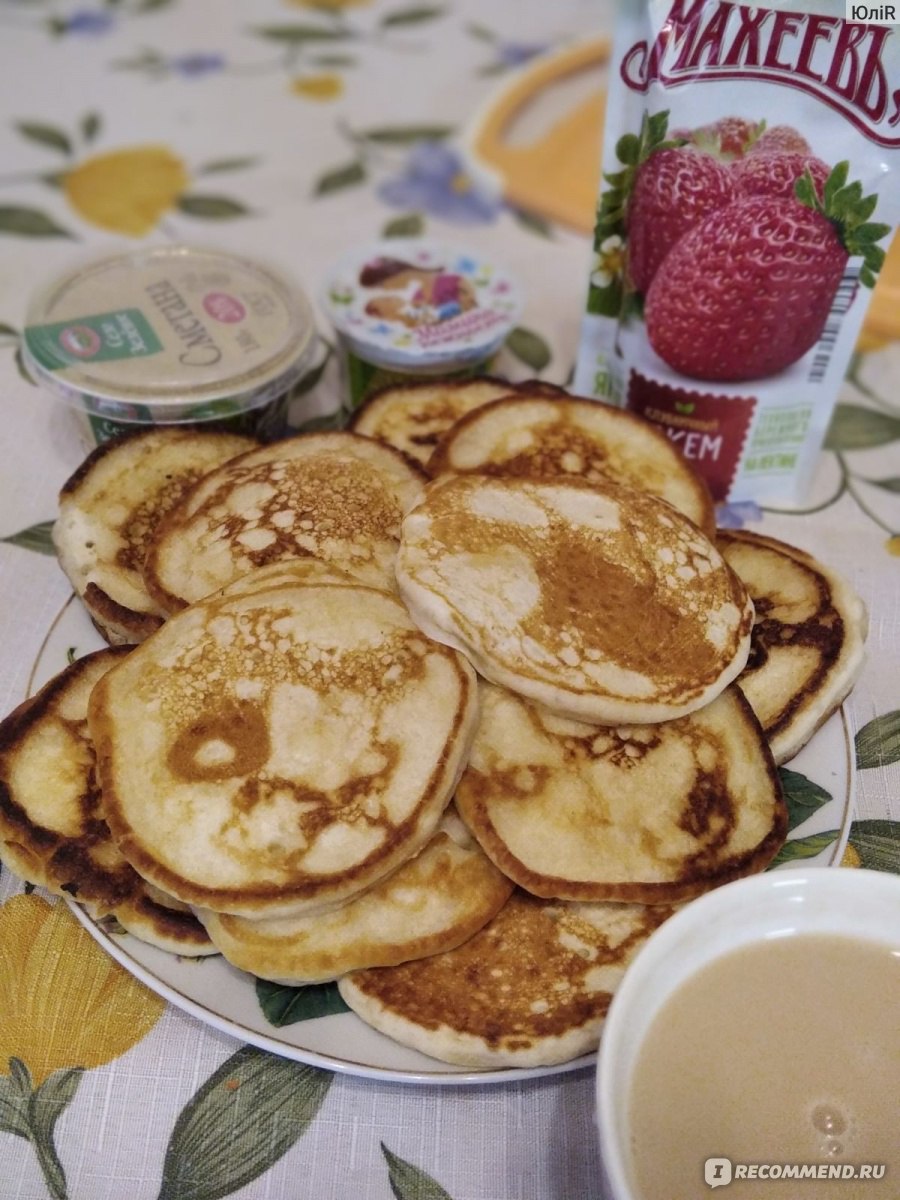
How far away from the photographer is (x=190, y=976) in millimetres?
1226

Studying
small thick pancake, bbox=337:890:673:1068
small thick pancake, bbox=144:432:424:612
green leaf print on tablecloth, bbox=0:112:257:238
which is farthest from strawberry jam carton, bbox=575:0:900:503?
green leaf print on tablecloth, bbox=0:112:257:238

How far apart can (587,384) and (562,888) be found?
1.22 m

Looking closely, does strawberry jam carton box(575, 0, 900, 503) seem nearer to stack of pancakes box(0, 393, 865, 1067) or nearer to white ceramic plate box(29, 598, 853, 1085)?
stack of pancakes box(0, 393, 865, 1067)

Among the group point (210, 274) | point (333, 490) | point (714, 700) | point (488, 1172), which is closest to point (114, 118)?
point (210, 274)

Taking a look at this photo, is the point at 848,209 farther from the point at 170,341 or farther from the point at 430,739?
the point at 170,341

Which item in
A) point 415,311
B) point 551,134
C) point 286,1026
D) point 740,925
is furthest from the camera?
point 551,134

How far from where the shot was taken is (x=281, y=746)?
1242 mm

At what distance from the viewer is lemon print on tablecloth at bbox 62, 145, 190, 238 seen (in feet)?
9.24

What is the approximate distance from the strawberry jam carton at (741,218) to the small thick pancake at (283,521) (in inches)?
22.6

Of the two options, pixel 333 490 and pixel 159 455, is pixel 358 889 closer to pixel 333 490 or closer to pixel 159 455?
pixel 333 490

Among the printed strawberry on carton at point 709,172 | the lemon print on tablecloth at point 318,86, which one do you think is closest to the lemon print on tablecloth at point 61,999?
the printed strawberry on carton at point 709,172

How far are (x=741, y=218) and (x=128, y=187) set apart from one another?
1981 millimetres

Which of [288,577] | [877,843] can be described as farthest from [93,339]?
[877,843]

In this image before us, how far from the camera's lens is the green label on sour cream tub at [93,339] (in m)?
1.89
